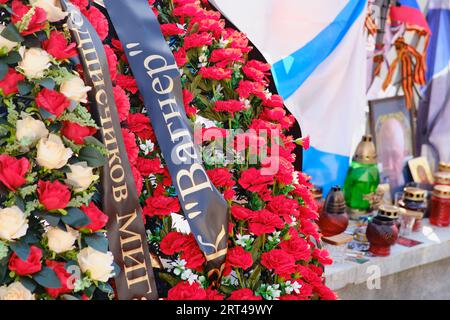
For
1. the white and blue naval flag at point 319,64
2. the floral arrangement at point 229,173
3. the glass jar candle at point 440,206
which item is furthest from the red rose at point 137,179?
the glass jar candle at point 440,206

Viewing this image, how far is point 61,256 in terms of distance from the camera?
0.99 m

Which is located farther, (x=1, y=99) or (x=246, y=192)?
(x=246, y=192)

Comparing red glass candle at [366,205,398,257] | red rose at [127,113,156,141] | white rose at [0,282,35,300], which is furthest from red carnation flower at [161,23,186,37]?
red glass candle at [366,205,398,257]

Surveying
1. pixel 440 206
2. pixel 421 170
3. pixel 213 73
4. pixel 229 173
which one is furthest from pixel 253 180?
pixel 421 170

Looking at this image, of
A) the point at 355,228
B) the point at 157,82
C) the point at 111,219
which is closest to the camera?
the point at 111,219

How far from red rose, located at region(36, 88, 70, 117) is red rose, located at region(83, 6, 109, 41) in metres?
0.24

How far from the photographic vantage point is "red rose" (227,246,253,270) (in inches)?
47.8

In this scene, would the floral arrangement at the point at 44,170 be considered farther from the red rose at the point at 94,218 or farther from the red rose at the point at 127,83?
the red rose at the point at 127,83

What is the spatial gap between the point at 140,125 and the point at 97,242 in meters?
0.31

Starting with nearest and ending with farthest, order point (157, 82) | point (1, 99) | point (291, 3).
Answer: point (1, 99), point (157, 82), point (291, 3)

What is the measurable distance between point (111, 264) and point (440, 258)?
86.6 inches

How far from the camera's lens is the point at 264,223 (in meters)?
1.28
